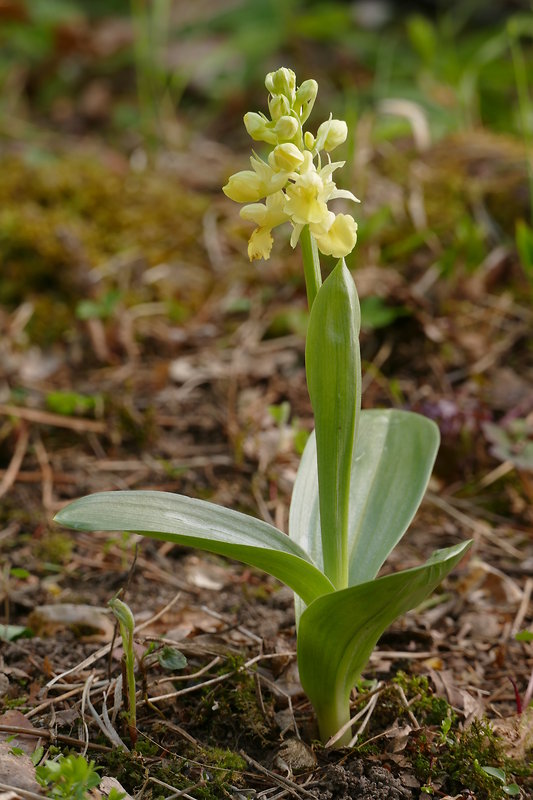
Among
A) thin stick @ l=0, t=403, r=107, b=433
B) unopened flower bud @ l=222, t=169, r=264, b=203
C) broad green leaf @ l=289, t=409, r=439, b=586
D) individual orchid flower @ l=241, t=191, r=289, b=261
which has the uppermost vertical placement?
unopened flower bud @ l=222, t=169, r=264, b=203

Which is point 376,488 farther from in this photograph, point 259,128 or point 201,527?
point 259,128

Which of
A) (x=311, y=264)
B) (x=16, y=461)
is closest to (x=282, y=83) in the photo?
(x=311, y=264)

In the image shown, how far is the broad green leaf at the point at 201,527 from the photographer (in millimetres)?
1212

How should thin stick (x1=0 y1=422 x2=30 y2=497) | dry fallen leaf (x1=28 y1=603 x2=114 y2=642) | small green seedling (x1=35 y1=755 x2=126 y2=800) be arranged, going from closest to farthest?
small green seedling (x1=35 y1=755 x2=126 y2=800) → dry fallen leaf (x1=28 y1=603 x2=114 y2=642) → thin stick (x1=0 y1=422 x2=30 y2=497)

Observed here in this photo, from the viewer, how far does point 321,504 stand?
54.1 inches

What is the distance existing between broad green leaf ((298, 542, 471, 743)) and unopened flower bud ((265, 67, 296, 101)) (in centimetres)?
76

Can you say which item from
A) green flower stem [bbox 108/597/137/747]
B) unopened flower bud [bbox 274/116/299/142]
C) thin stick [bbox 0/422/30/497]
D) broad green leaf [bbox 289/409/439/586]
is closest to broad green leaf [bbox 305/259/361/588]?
broad green leaf [bbox 289/409/439/586]

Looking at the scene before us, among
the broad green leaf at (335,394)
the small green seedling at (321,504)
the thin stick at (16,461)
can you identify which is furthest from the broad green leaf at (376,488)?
the thin stick at (16,461)

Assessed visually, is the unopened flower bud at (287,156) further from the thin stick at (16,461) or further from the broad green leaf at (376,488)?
the thin stick at (16,461)

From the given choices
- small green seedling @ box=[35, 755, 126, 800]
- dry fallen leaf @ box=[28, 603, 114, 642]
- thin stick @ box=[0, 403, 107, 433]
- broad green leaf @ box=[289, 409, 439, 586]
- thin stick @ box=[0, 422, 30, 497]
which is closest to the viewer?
small green seedling @ box=[35, 755, 126, 800]

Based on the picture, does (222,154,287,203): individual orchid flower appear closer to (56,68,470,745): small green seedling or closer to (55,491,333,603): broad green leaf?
(56,68,470,745): small green seedling

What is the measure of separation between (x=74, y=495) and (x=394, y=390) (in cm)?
101

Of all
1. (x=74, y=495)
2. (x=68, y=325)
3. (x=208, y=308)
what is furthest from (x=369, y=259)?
(x=74, y=495)

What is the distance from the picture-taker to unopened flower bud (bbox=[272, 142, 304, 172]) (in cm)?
121
